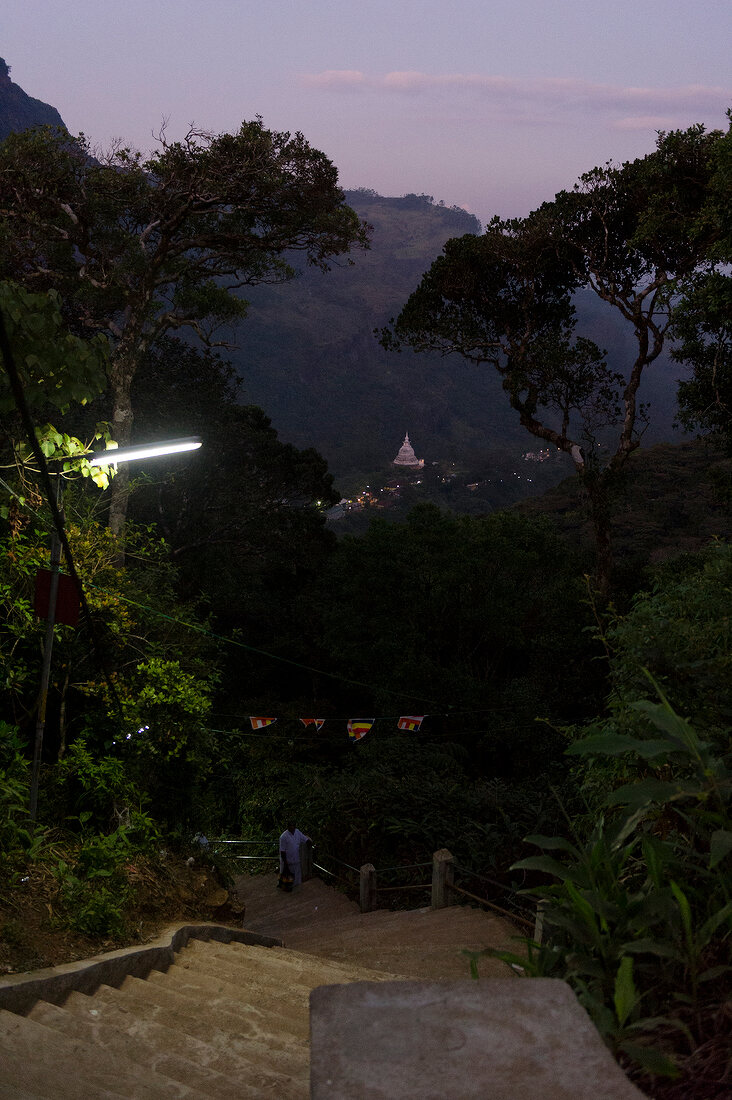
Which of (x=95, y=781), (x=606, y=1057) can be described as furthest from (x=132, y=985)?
(x=606, y=1057)

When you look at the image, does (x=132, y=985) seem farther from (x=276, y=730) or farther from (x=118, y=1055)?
(x=276, y=730)

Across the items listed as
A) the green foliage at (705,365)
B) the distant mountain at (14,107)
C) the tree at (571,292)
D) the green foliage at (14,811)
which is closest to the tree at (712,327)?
the green foliage at (705,365)

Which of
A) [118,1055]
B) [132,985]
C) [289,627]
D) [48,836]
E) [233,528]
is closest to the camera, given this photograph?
[118,1055]

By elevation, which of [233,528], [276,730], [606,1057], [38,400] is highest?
[38,400]

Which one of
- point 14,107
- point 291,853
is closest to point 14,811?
point 291,853

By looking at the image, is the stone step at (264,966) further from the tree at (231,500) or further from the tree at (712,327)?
the tree at (231,500)

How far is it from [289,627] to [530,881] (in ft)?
64.9

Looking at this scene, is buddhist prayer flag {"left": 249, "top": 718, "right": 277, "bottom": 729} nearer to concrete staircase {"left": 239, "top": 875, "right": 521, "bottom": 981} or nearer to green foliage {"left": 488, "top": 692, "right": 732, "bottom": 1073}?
concrete staircase {"left": 239, "top": 875, "right": 521, "bottom": 981}

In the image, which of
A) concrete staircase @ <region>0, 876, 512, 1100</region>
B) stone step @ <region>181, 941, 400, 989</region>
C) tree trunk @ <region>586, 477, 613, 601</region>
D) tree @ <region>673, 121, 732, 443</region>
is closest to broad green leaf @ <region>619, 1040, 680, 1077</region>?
concrete staircase @ <region>0, 876, 512, 1100</region>

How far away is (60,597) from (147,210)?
14.7 m

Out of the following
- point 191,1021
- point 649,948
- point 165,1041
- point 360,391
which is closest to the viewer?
point 649,948

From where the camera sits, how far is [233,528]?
25.4 meters

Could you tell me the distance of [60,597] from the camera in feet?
21.0

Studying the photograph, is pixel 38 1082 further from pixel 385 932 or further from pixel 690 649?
pixel 385 932
